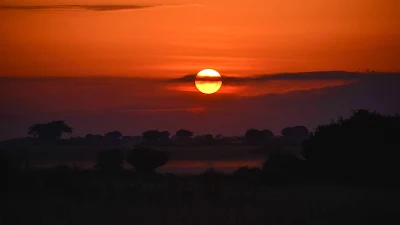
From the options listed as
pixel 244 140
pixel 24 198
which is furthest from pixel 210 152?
pixel 24 198

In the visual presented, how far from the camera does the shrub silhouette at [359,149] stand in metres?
42.3

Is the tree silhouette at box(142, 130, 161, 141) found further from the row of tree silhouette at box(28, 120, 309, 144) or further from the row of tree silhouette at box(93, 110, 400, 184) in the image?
the row of tree silhouette at box(93, 110, 400, 184)

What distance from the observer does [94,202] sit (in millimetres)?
31312

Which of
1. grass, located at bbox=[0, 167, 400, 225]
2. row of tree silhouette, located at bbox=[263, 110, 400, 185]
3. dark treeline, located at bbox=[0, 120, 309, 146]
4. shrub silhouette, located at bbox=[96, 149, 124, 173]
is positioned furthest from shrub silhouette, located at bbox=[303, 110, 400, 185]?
dark treeline, located at bbox=[0, 120, 309, 146]

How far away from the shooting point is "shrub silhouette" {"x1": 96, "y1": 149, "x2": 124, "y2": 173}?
192 feet

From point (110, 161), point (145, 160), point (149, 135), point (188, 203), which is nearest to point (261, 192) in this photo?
point (188, 203)

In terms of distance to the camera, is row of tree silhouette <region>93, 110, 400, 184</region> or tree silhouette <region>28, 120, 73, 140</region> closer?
row of tree silhouette <region>93, 110, 400, 184</region>

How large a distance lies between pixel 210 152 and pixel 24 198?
240 feet

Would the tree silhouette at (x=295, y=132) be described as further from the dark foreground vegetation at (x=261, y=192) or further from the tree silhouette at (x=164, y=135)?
the dark foreground vegetation at (x=261, y=192)

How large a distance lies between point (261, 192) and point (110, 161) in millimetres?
25828

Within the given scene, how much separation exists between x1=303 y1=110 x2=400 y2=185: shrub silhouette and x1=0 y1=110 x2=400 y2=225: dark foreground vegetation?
0.18 feet

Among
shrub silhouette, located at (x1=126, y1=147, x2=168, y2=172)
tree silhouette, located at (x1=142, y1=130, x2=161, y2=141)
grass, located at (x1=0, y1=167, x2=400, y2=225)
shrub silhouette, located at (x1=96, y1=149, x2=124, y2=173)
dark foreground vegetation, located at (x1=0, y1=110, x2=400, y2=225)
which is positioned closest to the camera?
grass, located at (x1=0, y1=167, x2=400, y2=225)

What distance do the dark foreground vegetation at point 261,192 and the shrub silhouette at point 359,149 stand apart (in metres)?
0.05

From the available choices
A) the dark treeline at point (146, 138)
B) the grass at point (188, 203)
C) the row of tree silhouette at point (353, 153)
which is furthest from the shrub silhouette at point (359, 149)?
the dark treeline at point (146, 138)
